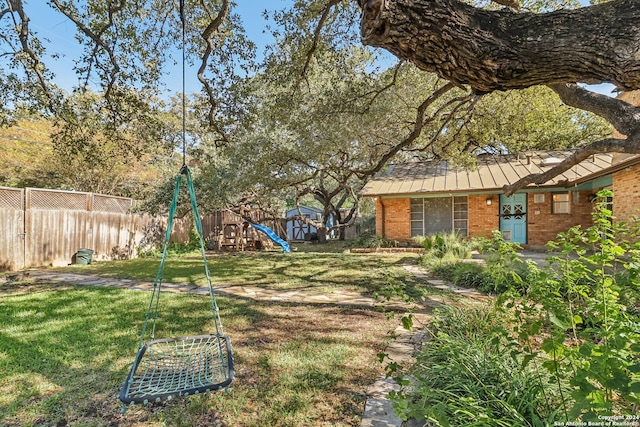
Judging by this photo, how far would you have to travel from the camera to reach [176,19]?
6.49 meters

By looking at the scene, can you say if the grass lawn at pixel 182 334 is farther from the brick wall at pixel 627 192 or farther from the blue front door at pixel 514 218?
the blue front door at pixel 514 218

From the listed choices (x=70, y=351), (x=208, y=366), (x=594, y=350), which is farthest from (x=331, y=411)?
(x=70, y=351)

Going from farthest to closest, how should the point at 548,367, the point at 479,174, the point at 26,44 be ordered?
the point at 479,174 < the point at 26,44 < the point at 548,367

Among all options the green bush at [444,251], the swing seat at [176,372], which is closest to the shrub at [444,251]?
the green bush at [444,251]

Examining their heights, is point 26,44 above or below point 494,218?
above

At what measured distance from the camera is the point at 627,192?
8188mm

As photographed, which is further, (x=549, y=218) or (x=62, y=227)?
(x=549, y=218)

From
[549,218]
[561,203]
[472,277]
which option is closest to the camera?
[472,277]

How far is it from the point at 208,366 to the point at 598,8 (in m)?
3.56

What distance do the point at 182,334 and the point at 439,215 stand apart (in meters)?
11.8

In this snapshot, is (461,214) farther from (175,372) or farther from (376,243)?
(175,372)

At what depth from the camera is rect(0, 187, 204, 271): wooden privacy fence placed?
8.62 meters

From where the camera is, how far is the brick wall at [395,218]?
45.2 ft

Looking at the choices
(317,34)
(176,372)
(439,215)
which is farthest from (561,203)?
(176,372)
